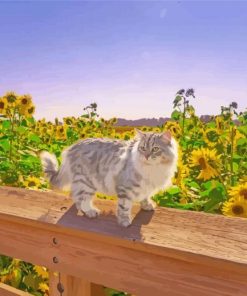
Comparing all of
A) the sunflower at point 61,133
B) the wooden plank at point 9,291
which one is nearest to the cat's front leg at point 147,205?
the wooden plank at point 9,291

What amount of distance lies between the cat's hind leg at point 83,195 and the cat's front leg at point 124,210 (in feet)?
0.42

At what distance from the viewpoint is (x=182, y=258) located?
1.32m

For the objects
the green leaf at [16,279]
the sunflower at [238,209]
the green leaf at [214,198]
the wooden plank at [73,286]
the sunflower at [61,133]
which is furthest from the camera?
the sunflower at [61,133]

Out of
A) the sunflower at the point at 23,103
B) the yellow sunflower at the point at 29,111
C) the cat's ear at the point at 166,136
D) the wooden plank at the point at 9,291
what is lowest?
the wooden plank at the point at 9,291

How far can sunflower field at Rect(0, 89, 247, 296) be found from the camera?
209cm

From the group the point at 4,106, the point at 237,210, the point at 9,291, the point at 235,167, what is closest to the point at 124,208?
the point at 237,210

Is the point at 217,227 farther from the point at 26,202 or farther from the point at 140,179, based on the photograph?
the point at 26,202

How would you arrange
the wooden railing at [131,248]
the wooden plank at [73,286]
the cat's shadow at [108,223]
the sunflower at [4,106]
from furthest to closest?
the sunflower at [4,106] → the wooden plank at [73,286] → the cat's shadow at [108,223] → the wooden railing at [131,248]

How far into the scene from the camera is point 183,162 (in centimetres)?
293

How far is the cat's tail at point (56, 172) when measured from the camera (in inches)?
80.3

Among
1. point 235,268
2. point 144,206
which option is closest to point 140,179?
point 144,206

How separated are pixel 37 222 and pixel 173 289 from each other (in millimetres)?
593

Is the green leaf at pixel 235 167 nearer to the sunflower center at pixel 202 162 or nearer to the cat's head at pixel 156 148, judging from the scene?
the sunflower center at pixel 202 162

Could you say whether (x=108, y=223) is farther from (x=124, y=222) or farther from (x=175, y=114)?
(x=175, y=114)
